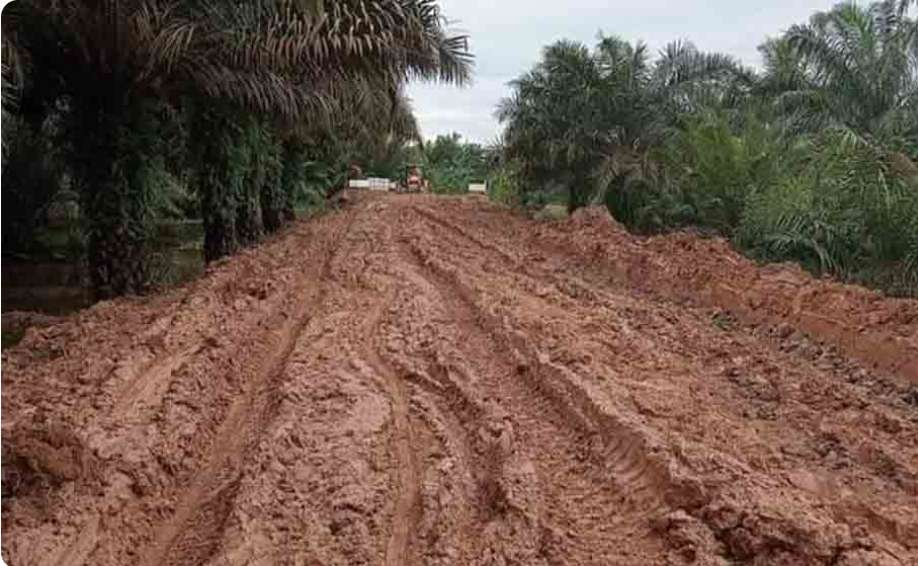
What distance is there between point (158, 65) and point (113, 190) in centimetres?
167

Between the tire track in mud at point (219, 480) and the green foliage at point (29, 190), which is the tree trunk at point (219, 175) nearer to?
the green foliage at point (29, 190)

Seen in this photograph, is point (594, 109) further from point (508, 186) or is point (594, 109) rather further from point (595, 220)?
point (508, 186)

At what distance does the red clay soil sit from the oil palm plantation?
5.03 feet

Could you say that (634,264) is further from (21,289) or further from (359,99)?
(21,289)

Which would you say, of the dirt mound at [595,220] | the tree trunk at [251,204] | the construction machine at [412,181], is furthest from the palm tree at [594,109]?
the construction machine at [412,181]

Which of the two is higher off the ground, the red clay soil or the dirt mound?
the dirt mound

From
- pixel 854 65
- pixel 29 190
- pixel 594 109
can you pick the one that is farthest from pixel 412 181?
pixel 29 190

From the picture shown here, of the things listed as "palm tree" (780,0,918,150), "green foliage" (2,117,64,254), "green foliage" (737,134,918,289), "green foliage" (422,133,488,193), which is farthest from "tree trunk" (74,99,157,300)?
"green foliage" (422,133,488,193)

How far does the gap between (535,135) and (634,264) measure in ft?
30.2

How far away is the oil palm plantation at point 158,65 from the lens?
1077 centimetres

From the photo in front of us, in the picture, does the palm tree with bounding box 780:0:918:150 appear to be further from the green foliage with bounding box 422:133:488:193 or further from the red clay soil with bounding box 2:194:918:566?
the green foliage with bounding box 422:133:488:193

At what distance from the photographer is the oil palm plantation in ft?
35.3

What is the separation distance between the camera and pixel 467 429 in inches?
250

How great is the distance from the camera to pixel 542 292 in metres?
11.4
